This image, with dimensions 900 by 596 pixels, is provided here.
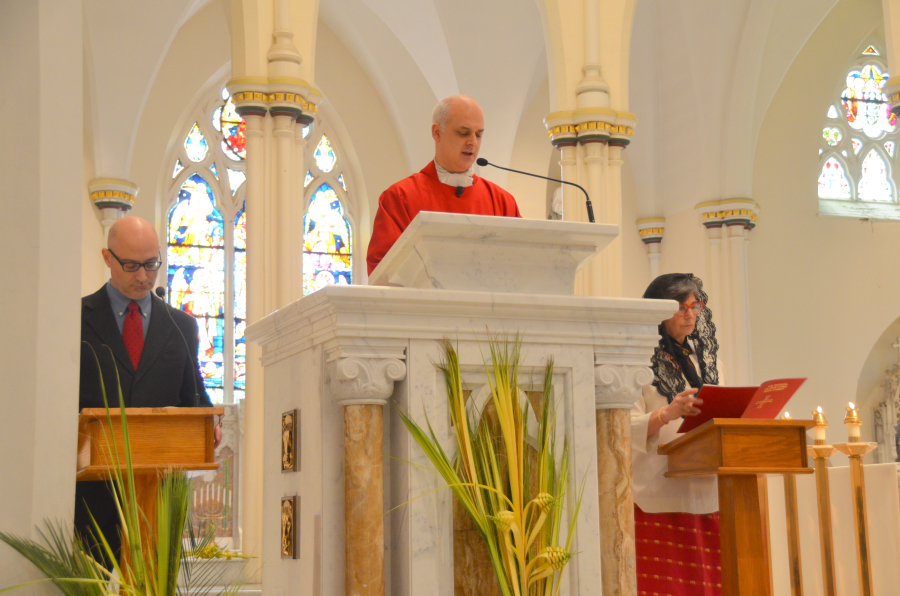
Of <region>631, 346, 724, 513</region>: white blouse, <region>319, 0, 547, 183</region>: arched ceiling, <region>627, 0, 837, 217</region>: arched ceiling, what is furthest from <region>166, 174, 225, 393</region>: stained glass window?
<region>631, 346, 724, 513</region>: white blouse

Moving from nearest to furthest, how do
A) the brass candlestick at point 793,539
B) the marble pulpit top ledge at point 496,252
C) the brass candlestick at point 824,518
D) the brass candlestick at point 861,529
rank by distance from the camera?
the marble pulpit top ledge at point 496,252, the brass candlestick at point 861,529, the brass candlestick at point 824,518, the brass candlestick at point 793,539

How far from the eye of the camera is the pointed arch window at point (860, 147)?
14422mm

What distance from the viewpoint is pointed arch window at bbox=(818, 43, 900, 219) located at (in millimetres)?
14422

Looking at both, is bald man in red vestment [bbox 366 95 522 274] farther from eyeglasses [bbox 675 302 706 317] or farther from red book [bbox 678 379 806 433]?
A: red book [bbox 678 379 806 433]

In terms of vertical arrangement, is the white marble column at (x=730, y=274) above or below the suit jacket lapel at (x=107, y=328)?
above

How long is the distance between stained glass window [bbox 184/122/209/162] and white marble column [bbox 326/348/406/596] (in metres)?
12.9

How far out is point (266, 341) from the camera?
11.2 ft

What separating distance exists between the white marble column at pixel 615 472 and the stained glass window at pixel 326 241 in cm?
1238

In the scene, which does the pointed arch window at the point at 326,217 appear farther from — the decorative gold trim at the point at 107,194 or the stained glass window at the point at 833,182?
the stained glass window at the point at 833,182

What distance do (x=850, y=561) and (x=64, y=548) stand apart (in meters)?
4.15

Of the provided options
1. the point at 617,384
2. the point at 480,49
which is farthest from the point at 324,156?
the point at 617,384

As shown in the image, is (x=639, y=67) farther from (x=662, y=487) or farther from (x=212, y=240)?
(x=662, y=487)

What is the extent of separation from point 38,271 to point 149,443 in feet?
2.14

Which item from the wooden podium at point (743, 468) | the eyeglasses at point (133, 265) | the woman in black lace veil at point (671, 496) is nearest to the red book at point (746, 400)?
the wooden podium at point (743, 468)
